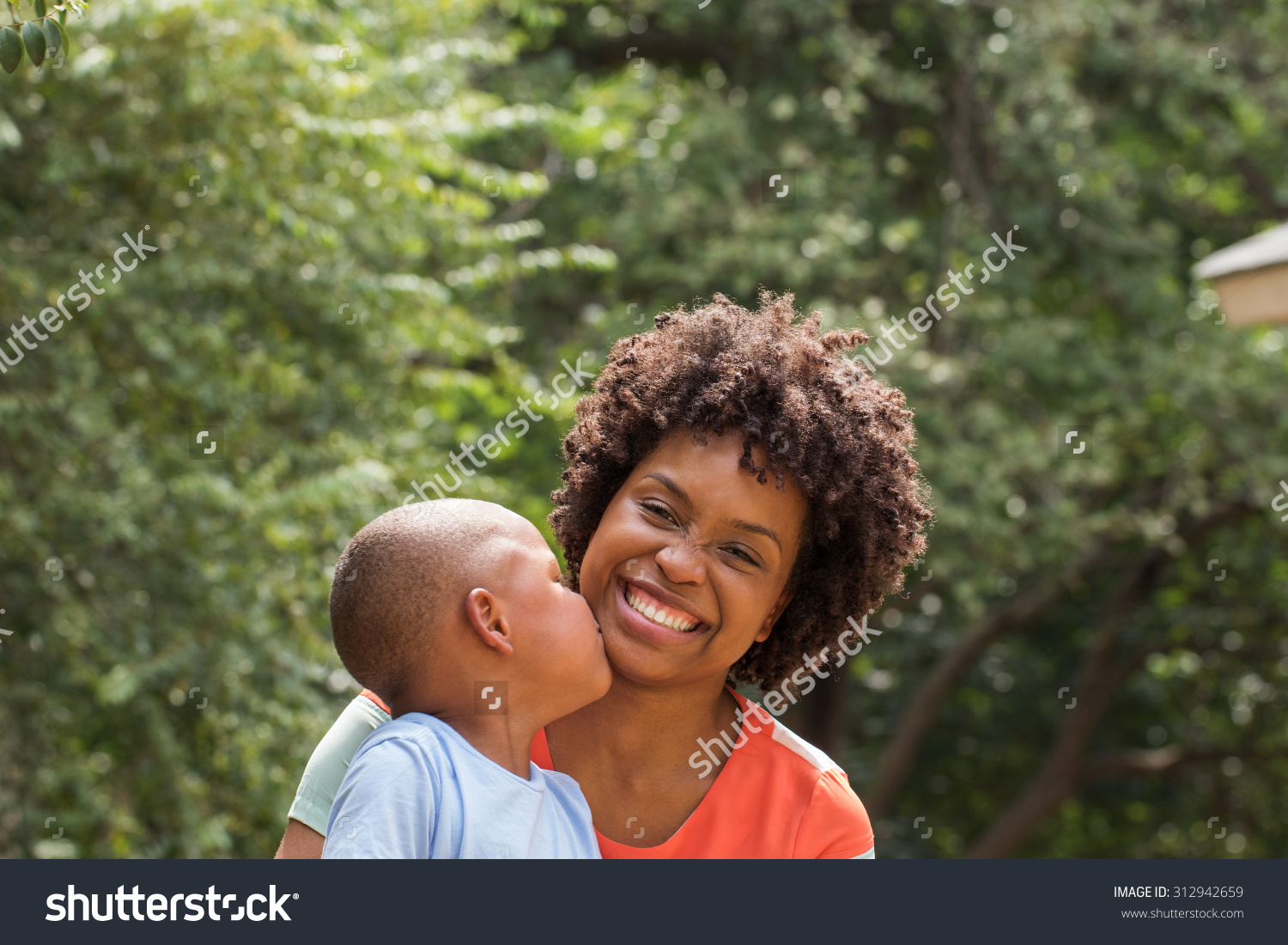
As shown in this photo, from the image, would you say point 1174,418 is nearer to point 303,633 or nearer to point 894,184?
point 894,184

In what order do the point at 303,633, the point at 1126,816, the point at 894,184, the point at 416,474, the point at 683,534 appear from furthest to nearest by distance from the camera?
1. the point at 1126,816
2. the point at 894,184
3. the point at 416,474
4. the point at 303,633
5. the point at 683,534

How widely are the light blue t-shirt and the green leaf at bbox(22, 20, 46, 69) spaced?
1.03m

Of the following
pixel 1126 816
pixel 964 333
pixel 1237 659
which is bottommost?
pixel 1126 816

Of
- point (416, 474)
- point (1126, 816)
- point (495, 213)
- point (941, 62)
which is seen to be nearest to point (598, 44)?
point (495, 213)

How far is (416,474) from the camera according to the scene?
196 inches

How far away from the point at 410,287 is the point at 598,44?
166 inches

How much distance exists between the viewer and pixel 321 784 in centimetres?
177

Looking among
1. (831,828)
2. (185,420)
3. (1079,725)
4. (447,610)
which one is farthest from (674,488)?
(1079,725)

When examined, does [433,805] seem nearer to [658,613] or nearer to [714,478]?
[658,613]

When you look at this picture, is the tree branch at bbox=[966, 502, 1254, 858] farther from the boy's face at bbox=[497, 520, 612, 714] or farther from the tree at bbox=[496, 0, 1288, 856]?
the boy's face at bbox=[497, 520, 612, 714]

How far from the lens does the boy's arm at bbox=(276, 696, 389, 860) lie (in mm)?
1769

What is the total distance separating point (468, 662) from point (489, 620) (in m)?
0.06

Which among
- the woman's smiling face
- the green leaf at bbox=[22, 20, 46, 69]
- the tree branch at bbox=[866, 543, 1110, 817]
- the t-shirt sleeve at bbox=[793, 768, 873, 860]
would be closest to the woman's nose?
the woman's smiling face

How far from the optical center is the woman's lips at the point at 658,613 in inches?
74.0
